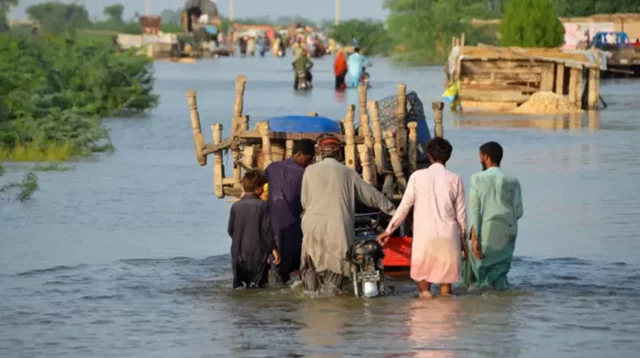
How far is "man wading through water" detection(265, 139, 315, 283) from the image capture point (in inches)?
510

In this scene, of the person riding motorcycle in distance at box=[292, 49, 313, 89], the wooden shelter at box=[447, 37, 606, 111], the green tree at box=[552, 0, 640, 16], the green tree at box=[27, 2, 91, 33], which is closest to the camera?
the wooden shelter at box=[447, 37, 606, 111]

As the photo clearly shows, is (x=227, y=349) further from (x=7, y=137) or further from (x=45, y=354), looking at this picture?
(x=7, y=137)

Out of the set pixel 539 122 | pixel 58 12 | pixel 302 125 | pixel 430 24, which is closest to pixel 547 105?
pixel 539 122

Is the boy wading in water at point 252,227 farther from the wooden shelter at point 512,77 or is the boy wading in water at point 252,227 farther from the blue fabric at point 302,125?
the wooden shelter at point 512,77

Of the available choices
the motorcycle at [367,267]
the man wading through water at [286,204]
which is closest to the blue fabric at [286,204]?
the man wading through water at [286,204]

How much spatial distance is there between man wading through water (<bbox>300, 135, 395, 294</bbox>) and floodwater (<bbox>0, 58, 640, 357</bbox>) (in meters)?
0.31

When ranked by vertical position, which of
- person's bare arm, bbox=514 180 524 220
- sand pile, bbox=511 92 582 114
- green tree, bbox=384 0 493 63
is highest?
person's bare arm, bbox=514 180 524 220

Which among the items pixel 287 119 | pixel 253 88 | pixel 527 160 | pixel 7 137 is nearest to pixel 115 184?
pixel 7 137

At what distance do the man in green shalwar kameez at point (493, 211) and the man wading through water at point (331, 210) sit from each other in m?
0.62

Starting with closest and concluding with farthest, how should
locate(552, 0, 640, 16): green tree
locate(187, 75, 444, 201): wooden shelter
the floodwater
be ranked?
1. the floodwater
2. locate(187, 75, 444, 201): wooden shelter
3. locate(552, 0, 640, 16): green tree

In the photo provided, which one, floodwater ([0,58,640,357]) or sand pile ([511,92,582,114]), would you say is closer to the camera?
floodwater ([0,58,640,357])

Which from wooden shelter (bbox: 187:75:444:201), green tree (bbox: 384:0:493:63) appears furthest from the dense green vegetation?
green tree (bbox: 384:0:493:63)

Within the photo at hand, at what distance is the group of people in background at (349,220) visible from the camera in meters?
12.2

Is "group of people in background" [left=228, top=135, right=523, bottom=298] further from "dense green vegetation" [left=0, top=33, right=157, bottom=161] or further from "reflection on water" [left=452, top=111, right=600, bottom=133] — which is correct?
"reflection on water" [left=452, top=111, right=600, bottom=133]
